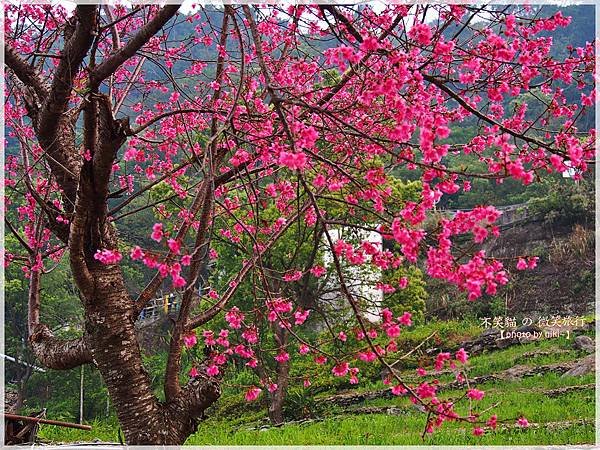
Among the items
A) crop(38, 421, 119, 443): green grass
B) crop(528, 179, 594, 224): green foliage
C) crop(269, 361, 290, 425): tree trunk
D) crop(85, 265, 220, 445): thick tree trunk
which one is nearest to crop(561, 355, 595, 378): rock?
crop(269, 361, 290, 425): tree trunk

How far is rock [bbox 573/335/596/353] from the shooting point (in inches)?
342

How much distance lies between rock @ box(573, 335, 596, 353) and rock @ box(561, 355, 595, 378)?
621mm

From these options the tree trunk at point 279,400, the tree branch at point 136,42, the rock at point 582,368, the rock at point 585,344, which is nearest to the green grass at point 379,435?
the tree trunk at point 279,400

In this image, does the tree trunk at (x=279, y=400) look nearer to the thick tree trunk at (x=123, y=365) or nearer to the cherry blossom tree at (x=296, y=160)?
the cherry blossom tree at (x=296, y=160)

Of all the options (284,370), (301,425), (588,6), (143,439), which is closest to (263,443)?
(301,425)

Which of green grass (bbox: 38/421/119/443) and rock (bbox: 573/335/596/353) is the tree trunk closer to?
green grass (bbox: 38/421/119/443)

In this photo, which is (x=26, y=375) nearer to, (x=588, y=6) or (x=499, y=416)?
(x=499, y=416)

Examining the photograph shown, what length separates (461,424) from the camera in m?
6.11

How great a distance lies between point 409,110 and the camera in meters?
2.23

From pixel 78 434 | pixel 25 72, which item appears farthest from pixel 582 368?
pixel 25 72

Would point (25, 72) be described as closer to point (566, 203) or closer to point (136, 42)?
point (136, 42)

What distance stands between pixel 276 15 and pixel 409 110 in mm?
2431

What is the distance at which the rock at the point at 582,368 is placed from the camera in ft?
25.2

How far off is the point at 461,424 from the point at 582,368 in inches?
99.7
